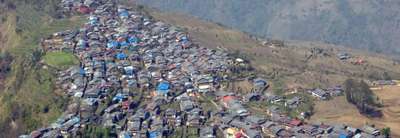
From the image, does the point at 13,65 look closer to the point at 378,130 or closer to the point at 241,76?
the point at 241,76

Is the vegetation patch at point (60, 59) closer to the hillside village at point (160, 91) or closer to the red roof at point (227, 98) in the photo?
the hillside village at point (160, 91)

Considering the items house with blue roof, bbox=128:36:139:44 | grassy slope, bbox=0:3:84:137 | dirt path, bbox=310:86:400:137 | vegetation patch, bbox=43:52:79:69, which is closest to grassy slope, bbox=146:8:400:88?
dirt path, bbox=310:86:400:137

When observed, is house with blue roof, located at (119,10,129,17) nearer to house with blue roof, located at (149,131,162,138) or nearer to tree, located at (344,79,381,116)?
house with blue roof, located at (149,131,162,138)

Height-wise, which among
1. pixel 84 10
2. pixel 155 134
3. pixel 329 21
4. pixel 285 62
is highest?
pixel 84 10

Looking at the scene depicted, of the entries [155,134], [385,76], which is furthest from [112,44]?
[385,76]

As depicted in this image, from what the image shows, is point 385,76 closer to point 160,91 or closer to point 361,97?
point 361,97
